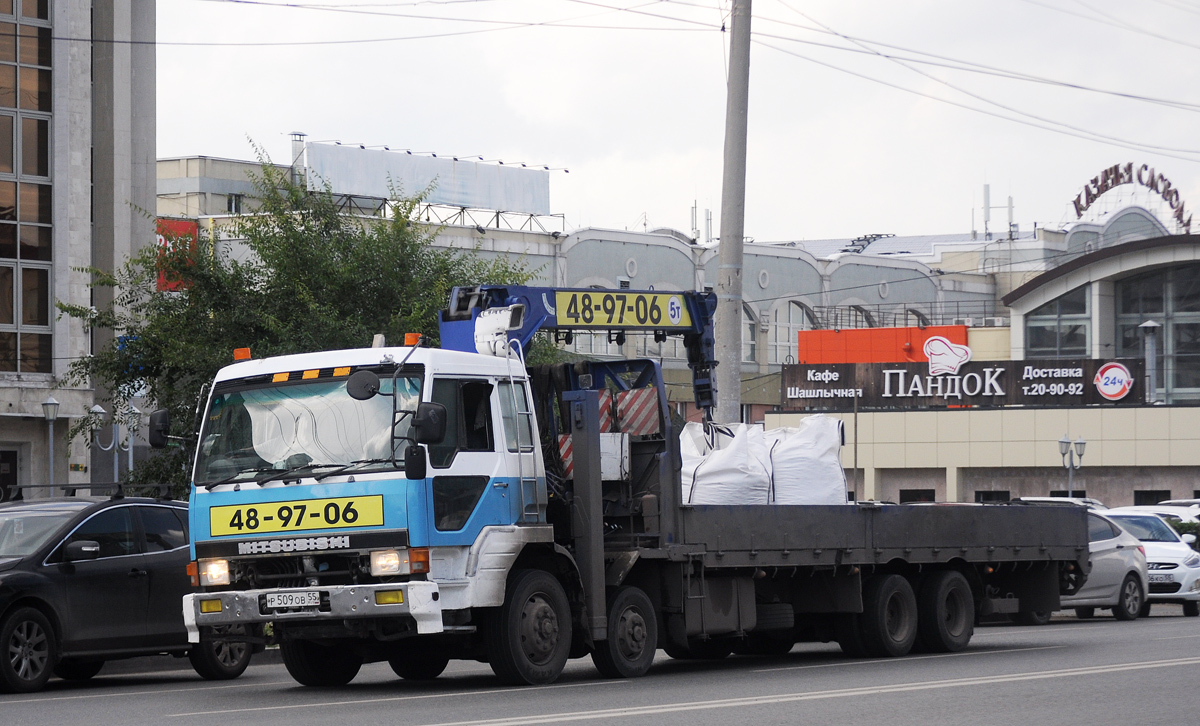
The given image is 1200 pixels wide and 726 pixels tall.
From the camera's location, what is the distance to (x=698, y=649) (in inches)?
635

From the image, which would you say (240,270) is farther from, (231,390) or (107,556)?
(231,390)

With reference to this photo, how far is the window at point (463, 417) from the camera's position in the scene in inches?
471

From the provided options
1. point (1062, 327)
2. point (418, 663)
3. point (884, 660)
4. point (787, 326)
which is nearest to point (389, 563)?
point (418, 663)

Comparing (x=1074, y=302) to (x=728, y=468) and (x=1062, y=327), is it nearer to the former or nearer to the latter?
(x=1062, y=327)

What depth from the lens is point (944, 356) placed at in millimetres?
56531

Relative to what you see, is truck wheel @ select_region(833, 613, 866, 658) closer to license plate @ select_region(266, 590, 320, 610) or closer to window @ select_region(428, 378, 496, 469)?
window @ select_region(428, 378, 496, 469)

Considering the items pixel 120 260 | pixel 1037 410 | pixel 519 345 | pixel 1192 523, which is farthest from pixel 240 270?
pixel 1037 410

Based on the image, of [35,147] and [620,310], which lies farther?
[35,147]

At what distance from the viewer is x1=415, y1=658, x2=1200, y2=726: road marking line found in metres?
9.78

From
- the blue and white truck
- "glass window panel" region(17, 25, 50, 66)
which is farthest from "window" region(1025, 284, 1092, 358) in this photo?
the blue and white truck

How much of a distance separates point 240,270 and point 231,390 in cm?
1271

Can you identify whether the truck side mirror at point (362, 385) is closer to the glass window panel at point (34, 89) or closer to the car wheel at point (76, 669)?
the car wheel at point (76, 669)

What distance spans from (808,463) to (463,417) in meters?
4.43

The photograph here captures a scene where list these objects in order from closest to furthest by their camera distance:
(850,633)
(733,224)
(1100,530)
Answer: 1. (850,633)
2. (733,224)
3. (1100,530)
